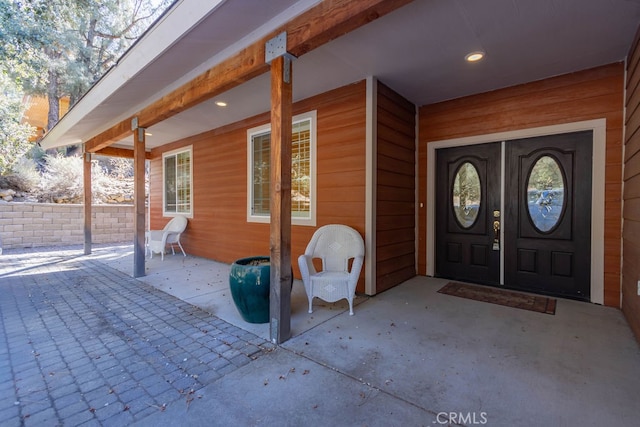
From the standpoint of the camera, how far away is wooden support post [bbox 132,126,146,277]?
464 centimetres

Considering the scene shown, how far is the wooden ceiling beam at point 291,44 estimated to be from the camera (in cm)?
187

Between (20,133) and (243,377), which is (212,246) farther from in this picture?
(20,133)

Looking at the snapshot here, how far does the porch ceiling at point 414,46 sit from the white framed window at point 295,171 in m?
0.56

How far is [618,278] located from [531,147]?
171cm

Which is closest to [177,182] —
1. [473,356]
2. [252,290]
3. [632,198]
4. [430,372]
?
[252,290]

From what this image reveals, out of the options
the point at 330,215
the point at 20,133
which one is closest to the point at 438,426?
the point at 330,215

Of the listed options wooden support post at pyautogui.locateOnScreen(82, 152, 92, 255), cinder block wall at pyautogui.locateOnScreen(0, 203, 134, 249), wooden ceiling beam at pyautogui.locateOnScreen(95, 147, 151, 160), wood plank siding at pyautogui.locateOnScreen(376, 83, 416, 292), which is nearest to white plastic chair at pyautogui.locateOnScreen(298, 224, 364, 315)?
wood plank siding at pyautogui.locateOnScreen(376, 83, 416, 292)

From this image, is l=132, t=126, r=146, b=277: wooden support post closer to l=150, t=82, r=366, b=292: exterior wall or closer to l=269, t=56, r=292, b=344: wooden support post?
l=150, t=82, r=366, b=292: exterior wall

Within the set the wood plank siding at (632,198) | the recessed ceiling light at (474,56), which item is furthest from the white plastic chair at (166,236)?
the wood plank siding at (632,198)

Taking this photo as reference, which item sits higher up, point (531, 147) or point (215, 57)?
point (215, 57)

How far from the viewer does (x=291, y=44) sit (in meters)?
2.27

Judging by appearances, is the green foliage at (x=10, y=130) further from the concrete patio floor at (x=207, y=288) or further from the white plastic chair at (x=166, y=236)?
the white plastic chair at (x=166, y=236)

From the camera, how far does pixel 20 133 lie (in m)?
8.21

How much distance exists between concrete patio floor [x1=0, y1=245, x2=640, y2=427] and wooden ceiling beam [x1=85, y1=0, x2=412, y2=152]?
2362 mm
